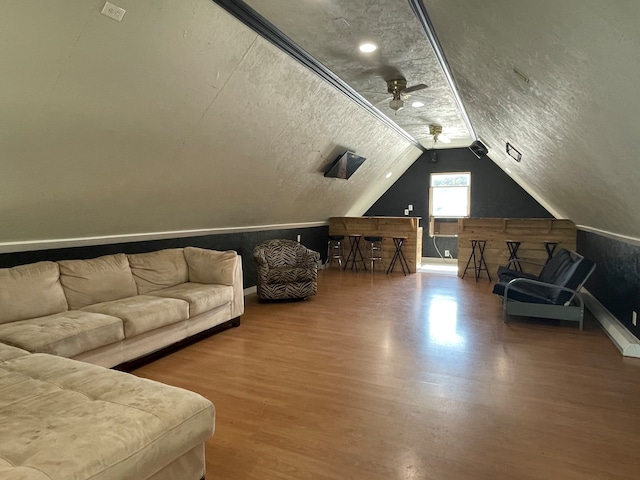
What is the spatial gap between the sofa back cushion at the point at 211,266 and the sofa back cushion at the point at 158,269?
0.11 metres

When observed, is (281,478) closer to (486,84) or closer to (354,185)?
(486,84)

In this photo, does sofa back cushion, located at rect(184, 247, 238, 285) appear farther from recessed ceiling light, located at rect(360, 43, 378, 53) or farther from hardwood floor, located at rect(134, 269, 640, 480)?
recessed ceiling light, located at rect(360, 43, 378, 53)

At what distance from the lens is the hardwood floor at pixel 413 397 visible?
6.79 feet

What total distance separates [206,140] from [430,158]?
6.75 metres

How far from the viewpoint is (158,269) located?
13.9 feet

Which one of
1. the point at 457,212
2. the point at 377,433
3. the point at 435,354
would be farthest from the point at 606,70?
the point at 457,212

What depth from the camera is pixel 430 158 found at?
937 centimetres

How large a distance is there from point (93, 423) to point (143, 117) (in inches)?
91.2

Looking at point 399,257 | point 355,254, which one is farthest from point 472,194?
point 355,254

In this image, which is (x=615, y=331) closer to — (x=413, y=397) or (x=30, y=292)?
(x=413, y=397)

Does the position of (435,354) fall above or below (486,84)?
below

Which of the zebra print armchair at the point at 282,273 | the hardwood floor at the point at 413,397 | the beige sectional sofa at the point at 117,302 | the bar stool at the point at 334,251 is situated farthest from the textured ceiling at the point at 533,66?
the bar stool at the point at 334,251

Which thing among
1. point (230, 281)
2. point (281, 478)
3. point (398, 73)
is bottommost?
point (281, 478)

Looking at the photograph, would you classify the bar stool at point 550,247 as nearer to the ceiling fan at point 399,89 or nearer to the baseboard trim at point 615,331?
the baseboard trim at point 615,331
